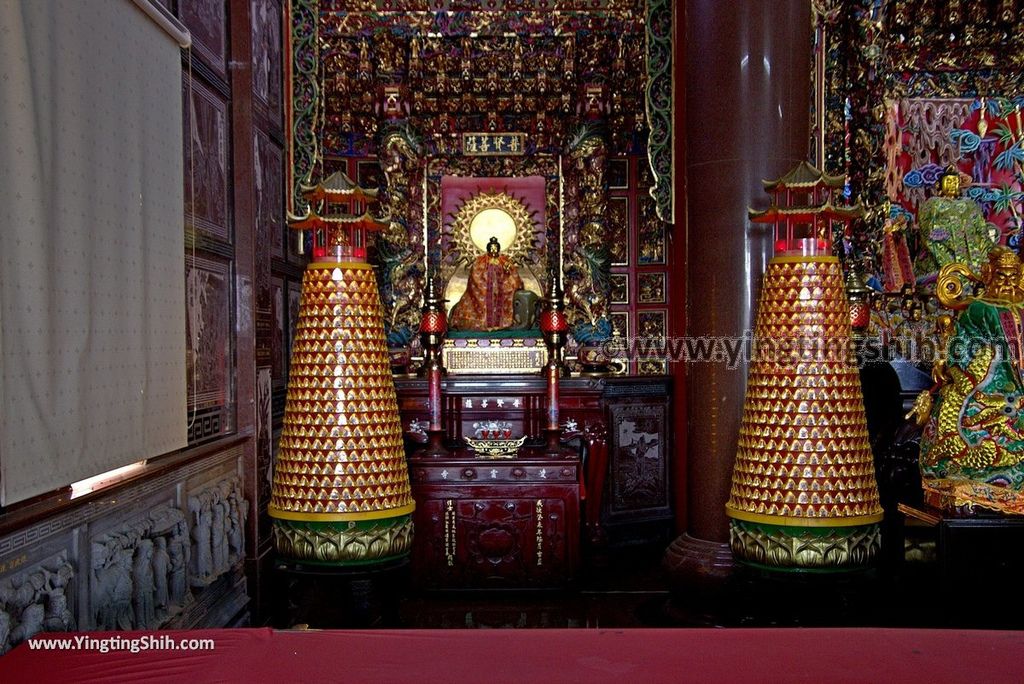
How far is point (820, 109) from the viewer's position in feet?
13.2

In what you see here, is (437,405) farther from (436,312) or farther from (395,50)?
(395,50)

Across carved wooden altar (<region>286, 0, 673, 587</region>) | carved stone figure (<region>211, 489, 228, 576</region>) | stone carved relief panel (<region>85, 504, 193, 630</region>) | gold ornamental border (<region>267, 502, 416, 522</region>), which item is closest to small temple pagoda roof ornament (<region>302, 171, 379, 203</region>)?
gold ornamental border (<region>267, 502, 416, 522</region>)

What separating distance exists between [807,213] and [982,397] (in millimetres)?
1135

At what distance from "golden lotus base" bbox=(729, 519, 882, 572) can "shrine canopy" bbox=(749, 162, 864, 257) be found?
0.85 m

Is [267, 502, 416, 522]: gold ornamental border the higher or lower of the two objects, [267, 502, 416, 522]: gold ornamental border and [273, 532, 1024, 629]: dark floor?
the higher

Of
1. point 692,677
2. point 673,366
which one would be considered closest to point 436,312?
point 673,366

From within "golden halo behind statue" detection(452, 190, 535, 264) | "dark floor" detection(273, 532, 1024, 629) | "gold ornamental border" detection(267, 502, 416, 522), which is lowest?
"dark floor" detection(273, 532, 1024, 629)

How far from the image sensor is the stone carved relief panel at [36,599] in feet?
5.72

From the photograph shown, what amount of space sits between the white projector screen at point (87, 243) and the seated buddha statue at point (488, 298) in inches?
93.1

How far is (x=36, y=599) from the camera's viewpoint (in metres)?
1.85

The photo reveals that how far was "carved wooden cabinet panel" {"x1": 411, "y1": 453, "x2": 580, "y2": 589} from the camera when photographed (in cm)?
397

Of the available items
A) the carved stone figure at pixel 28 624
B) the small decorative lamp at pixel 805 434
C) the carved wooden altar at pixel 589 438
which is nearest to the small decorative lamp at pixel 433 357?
the carved wooden altar at pixel 589 438

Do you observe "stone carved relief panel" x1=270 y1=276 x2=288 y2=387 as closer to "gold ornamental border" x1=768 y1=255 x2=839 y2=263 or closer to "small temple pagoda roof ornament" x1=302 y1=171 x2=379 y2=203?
"small temple pagoda roof ornament" x1=302 y1=171 x2=379 y2=203

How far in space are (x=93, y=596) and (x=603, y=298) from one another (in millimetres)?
3495
